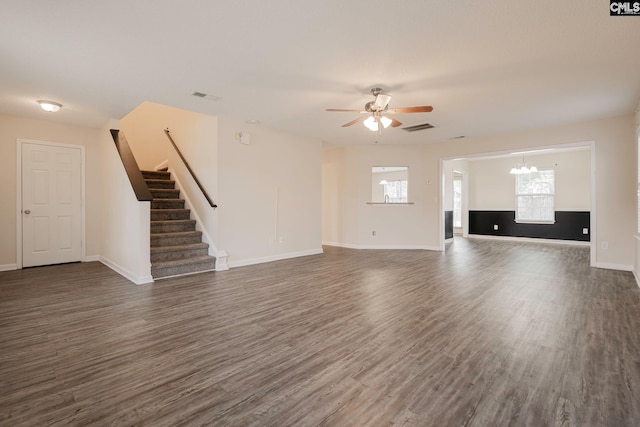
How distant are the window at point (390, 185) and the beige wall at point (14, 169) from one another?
7498mm

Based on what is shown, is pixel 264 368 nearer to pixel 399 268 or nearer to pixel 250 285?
pixel 250 285

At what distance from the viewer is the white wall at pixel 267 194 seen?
518 centimetres

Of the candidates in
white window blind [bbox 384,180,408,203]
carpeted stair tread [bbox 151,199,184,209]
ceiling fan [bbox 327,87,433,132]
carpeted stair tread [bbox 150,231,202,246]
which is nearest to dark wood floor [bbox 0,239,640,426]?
carpeted stair tread [bbox 150,231,202,246]

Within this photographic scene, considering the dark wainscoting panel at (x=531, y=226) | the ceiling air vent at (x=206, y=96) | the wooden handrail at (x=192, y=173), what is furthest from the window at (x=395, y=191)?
the ceiling air vent at (x=206, y=96)

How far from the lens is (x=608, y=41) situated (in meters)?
2.66

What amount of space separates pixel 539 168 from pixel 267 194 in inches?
307

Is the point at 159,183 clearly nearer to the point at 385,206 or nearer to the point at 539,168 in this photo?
the point at 385,206

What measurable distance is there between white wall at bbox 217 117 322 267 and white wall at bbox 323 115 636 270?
1160 mm

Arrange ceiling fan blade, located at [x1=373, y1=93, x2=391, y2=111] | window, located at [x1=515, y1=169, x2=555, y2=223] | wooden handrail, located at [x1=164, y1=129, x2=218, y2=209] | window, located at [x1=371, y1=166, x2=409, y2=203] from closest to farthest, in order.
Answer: ceiling fan blade, located at [x1=373, y1=93, x2=391, y2=111]
wooden handrail, located at [x1=164, y1=129, x2=218, y2=209]
window, located at [x1=515, y1=169, x2=555, y2=223]
window, located at [x1=371, y1=166, x2=409, y2=203]

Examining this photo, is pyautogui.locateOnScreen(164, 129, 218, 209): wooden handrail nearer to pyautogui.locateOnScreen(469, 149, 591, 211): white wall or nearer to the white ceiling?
the white ceiling

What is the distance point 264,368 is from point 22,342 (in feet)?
6.49

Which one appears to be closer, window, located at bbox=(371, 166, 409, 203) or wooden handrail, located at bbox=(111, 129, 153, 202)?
wooden handrail, located at bbox=(111, 129, 153, 202)

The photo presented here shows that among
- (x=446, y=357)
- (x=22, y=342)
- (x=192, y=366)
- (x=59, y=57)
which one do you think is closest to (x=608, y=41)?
(x=446, y=357)

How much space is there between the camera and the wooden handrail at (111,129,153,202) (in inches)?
161
